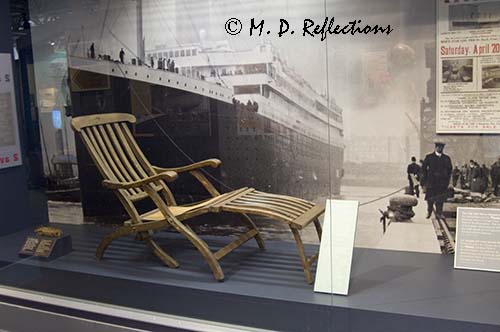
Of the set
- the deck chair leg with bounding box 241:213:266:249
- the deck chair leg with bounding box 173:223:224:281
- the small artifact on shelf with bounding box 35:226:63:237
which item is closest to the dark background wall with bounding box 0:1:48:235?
the small artifact on shelf with bounding box 35:226:63:237

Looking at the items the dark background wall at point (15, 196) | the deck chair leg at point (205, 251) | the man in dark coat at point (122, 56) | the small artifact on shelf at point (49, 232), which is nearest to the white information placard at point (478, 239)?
the deck chair leg at point (205, 251)

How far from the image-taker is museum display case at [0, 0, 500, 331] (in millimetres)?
2783

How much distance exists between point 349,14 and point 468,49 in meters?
0.76

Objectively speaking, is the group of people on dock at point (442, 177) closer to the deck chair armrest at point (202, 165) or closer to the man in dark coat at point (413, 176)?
the man in dark coat at point (413, 176)

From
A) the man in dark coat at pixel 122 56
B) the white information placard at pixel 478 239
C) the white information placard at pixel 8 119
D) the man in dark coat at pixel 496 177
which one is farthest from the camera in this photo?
the white information placard at pixel 8 119

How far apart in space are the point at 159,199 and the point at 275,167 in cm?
86

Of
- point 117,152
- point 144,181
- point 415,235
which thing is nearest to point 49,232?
point 117,152

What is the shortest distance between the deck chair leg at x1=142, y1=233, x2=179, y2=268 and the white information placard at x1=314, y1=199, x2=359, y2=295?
0.97 metres

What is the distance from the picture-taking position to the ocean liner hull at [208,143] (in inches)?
132

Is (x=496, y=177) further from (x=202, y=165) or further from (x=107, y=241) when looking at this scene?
(x=107, y=241)

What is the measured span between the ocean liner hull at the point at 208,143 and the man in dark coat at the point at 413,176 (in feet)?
1.49

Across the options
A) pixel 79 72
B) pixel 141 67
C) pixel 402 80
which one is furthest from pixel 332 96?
pixel 79 72

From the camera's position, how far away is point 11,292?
134 inches

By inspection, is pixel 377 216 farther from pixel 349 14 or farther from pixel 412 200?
pixel 349 14
